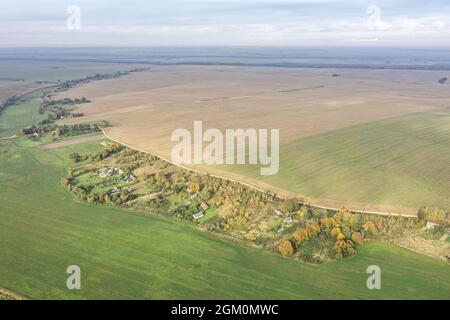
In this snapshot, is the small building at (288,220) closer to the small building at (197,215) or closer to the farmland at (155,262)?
the farmland at (155,262)

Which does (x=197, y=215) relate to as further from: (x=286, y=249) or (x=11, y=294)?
(x=11, y=294)

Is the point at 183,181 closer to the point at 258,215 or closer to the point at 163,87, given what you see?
the point at 258,215

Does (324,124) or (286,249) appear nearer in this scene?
(286,249)

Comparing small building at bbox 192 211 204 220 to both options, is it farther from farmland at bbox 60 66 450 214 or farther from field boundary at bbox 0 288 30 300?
field boundary at bbox 0 288 30 300

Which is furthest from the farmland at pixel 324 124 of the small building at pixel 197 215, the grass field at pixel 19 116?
the grass field at pixel 19 116

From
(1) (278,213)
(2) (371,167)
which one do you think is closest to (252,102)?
(2) (371,167)

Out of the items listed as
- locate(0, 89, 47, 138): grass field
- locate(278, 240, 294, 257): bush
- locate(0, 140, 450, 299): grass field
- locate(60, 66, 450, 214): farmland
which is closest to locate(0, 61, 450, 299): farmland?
locate(0, 140, 450, 299): grass field
